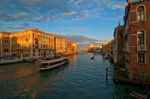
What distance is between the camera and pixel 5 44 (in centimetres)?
7150

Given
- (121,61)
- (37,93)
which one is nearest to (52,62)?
(121,61)

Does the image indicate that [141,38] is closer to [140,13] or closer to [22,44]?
[140,13]

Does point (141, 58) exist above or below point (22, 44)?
below

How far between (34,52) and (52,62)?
30.4m

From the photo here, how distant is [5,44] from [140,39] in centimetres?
6086

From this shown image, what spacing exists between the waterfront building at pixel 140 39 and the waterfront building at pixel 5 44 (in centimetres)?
5735

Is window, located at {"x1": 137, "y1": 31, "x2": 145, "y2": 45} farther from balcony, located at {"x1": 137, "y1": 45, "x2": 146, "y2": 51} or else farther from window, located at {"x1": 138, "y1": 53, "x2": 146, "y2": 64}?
window, located at {"x1": 138, "y1": 53, "x2": 146, "y2": 64}

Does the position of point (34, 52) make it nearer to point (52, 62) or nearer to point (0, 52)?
point (0, 52)

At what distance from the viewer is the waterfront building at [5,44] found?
69062 millimetres

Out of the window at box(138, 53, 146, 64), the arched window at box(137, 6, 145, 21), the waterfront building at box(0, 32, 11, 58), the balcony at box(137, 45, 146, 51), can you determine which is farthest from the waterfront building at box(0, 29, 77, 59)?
the arched window at box(137, 6, 145, 21)

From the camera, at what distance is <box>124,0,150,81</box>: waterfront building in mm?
21453

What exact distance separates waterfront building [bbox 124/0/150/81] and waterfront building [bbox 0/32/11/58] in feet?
188

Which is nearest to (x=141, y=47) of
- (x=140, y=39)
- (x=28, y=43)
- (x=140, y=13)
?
(x=140, y=39)

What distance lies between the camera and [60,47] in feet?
389
